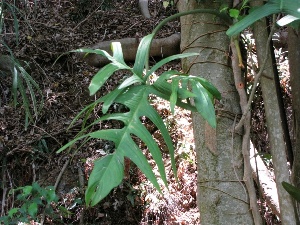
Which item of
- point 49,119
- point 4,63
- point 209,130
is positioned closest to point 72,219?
point 49,119

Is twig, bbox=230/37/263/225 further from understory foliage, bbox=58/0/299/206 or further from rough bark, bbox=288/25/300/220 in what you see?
understory foliage, bbox=58/0/299/206

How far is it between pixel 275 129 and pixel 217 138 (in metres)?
0.21

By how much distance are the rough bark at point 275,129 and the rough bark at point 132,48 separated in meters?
2.70

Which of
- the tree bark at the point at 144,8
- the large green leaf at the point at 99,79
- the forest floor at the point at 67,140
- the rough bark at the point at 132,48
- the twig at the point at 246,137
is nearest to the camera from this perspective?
the large green leaf at the point at 99,79

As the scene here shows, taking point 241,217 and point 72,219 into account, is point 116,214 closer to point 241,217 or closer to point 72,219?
point 72,219

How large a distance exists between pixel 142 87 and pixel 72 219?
6.99 ft

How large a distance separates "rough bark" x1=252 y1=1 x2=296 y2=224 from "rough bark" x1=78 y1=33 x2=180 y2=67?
8.86 ft

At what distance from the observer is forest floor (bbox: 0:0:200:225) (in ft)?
10.2

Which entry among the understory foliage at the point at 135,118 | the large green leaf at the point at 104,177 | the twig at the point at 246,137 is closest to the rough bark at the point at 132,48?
the twig at the point at 246,137

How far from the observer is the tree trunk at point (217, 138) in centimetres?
139

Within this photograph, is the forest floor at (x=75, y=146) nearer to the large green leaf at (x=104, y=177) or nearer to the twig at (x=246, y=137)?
the twig at (x=246, y=137)

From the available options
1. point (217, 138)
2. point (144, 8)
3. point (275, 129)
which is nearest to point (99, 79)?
point (217, 138)

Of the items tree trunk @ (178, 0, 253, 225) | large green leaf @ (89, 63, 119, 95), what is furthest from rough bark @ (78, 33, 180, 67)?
large green leaf @ (89, 63, 119, 95)

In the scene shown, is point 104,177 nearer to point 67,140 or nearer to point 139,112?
point 139,112
